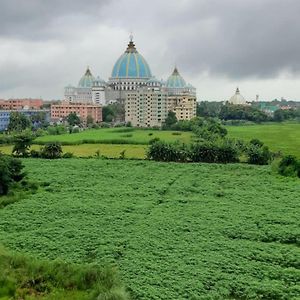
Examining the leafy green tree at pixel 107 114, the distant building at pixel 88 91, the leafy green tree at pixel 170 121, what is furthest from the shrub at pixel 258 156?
the distant building at pixel 88 91

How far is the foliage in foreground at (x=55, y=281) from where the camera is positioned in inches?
568

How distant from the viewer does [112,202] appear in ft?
84.8

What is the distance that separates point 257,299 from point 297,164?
22332mm

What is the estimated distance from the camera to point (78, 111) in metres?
99.3

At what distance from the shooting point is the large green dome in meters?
115

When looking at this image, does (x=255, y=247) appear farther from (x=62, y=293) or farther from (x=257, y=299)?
(x=62, y=293)

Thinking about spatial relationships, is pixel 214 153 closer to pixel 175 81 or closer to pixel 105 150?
pixel 105 150

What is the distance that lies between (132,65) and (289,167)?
3308 inches

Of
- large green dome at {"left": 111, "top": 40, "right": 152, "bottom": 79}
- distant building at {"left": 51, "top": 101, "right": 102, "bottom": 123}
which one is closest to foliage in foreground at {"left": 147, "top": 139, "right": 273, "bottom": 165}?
distant building at {"left": 51, "top": 101, "right": 102, "bottom": 123}

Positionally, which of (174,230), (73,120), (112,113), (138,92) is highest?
(138,92)

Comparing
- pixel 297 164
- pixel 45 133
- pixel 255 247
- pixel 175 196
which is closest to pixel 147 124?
pixel 45 133

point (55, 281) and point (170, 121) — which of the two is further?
point (170, 121)

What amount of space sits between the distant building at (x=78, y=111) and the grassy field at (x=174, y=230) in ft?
215

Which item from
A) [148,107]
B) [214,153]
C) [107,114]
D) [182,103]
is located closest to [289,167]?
[214,153]
